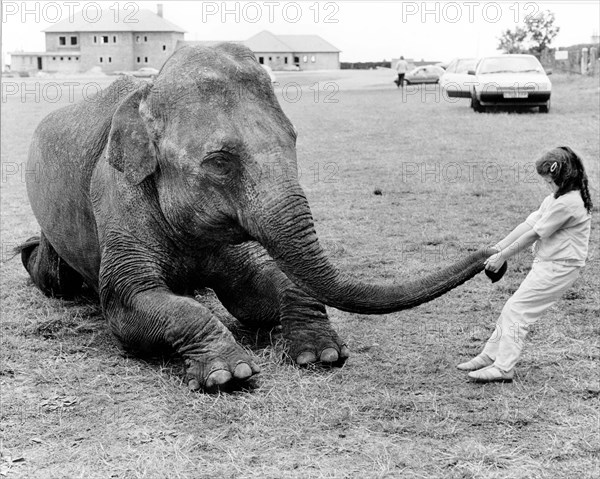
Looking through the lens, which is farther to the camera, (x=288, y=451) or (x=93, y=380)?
(x=93, y=380)

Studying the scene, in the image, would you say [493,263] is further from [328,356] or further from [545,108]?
[545,108]

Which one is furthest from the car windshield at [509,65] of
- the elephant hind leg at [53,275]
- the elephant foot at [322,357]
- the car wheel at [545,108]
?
the elephant foot at [322,357]

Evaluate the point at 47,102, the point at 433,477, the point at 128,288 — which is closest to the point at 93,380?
the point at 128,288

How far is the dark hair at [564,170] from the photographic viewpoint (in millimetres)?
5504

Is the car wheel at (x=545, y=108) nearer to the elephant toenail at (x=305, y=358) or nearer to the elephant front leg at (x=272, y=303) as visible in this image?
the elephant front leg at (x=272, y=303)

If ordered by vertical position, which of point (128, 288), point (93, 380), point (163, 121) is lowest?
point (93, 380)

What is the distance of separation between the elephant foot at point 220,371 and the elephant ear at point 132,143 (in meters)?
1.27

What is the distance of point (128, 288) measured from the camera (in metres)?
6.02

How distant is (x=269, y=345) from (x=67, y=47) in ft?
396

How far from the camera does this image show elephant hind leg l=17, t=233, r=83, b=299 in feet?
25.7

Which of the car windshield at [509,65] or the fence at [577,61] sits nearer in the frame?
the car windshield at [509,65]

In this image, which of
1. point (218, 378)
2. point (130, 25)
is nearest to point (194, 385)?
point (218, 378)

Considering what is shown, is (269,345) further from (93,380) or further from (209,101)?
(209,101)

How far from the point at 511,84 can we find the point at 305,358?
2159cm
